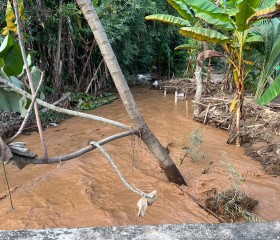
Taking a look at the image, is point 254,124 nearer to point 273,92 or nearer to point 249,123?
point 249,123

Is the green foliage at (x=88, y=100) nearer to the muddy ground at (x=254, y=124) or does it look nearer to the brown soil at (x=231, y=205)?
the muddy ground at (x=254, y=124)

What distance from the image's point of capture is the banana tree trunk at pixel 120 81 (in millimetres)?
2984

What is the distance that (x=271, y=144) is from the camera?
5.54 metres

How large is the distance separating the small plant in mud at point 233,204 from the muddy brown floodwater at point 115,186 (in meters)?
0.15

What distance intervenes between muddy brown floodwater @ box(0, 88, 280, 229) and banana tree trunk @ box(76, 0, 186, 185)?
12.1 inches

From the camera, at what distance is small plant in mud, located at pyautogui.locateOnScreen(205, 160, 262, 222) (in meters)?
3.43

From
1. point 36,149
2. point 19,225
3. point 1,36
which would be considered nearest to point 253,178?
point 19,225

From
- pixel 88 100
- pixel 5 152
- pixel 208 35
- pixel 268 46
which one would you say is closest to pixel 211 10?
pixel 208 35

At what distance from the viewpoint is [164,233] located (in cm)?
164

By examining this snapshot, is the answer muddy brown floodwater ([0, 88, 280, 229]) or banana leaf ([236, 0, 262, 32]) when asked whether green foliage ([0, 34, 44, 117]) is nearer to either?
muddy brown floodwater ([0, 88, 280, 229])

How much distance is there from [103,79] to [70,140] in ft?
14.6

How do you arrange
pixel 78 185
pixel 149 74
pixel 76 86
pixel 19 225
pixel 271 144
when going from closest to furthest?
pixel 19 225 → pixel 78 185 → pixel 271 144 → pixel 76 86 → pixel 149 74

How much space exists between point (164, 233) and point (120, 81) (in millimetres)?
1879

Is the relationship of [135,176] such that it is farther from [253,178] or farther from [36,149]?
[36,149]
